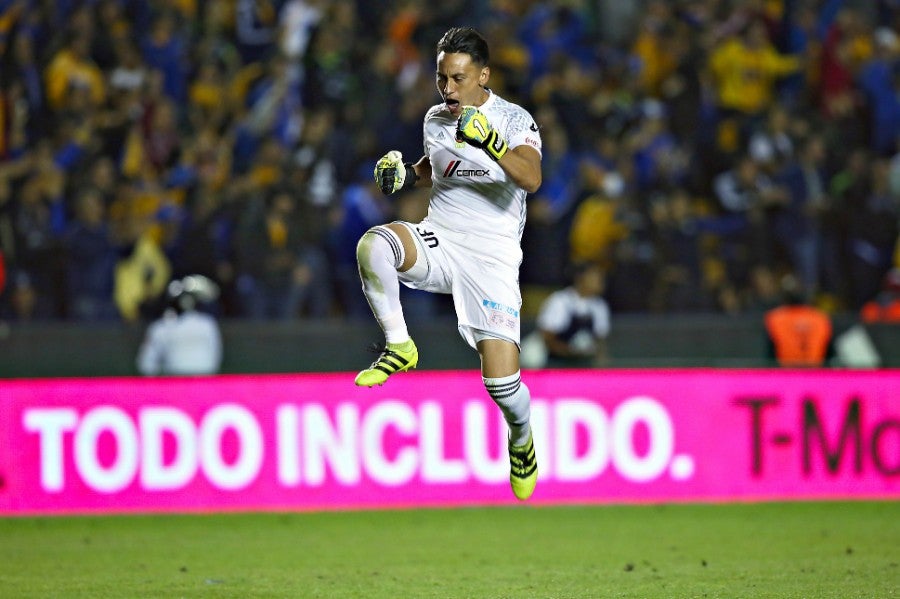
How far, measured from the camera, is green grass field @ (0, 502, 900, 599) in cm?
855

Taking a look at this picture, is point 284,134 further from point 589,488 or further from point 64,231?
point 589,488

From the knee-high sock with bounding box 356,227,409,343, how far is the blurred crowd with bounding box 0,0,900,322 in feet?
21.1

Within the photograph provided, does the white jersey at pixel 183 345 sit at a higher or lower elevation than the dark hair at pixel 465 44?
lower

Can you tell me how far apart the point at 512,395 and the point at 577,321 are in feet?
19.0

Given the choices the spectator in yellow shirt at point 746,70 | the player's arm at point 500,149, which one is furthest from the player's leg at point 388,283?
the spectator in yellow shirt at point 746,70

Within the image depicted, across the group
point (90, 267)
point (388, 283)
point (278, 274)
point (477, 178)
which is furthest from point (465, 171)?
point (90, 267)

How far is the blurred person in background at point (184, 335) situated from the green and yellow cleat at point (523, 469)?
566cm

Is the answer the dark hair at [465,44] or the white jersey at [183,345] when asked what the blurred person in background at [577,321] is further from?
the dark hair at [465,44]

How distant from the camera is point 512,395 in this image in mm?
7555

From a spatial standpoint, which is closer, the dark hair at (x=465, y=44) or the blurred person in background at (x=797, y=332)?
the dark hair at (x=465, y=44)

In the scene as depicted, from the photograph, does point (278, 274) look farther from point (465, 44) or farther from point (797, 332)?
point (465, 44)

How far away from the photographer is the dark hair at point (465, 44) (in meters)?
7.26

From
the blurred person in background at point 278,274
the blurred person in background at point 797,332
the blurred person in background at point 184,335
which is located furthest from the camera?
the blurred person in background at point 278,274

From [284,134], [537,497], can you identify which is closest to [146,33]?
[284,134]
